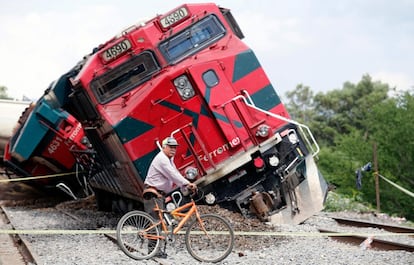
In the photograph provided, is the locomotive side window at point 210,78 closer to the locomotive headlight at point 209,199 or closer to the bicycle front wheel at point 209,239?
the locomotive headlight at point 209,199

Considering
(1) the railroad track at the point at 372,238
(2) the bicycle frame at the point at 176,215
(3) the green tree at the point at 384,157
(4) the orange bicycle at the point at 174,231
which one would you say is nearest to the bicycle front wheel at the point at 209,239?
(4) the orange bicycle at the point at 174,231

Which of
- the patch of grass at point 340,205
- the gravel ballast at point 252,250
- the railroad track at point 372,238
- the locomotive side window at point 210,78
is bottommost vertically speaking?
the patch of grass at point 340,205

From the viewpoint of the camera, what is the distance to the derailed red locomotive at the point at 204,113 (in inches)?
367

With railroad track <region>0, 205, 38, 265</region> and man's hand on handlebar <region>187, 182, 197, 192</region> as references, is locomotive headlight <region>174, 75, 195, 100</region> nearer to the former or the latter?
man's hand on handlebar <region>187, 182, 197, 192</region>

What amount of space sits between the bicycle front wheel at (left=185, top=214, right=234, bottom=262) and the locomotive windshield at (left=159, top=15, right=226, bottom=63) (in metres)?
3.20

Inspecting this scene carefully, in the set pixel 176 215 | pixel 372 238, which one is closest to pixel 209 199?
pixel 176 215

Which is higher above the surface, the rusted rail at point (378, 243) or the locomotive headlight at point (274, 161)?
the locomotive headlight at point (274, 161)

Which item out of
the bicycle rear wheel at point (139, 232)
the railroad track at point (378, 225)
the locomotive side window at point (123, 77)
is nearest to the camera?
the bicycle rear wheel at point (139, 232)

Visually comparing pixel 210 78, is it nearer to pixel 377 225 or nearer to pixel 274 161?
pixel 274 161

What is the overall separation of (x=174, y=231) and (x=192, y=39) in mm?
3631

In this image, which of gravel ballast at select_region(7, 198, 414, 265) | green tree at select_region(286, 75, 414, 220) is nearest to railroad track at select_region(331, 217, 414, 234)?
gravel ballast at select_region(7, 198, 414, 265)

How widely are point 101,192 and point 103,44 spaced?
17.3 feet

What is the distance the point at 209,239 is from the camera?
24.9ft

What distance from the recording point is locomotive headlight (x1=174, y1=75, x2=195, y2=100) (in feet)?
30.6
